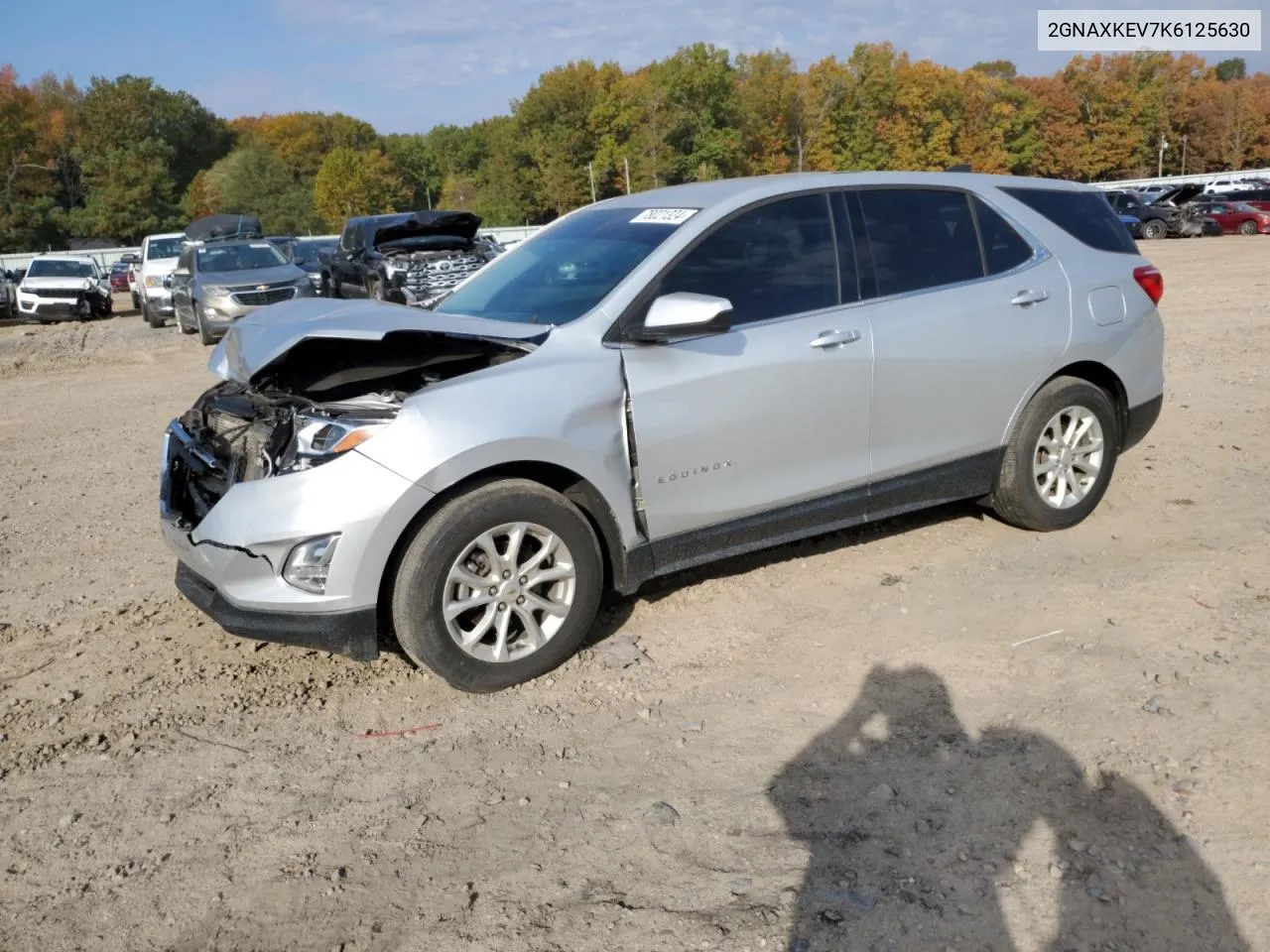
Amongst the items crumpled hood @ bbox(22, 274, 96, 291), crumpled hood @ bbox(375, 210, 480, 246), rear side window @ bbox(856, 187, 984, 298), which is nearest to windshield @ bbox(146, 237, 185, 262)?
crumpled hood @ bbox(22, 274, 96, 291)

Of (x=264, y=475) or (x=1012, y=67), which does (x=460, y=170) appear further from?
(x=264, y=475)

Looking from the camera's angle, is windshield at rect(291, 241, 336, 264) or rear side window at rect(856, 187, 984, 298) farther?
windshield at rect(291, 241, 336, 264)

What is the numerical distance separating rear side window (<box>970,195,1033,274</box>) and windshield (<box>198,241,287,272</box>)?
14.1 meters

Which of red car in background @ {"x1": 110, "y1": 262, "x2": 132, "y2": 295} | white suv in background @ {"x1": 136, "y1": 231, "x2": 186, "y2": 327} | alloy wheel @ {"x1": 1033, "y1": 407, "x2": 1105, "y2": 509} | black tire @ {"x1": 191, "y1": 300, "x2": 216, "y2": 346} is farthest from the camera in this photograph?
red car in background @ {"x1": 110, "y1": 262, "x2": 132, "y2": 295}

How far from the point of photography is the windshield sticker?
4.59 meters

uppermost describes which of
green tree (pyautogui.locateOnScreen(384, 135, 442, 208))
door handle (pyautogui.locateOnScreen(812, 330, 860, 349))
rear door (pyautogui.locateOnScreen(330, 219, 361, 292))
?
green tree (pyautogui.locateOnScreen(384, 135, 442, 208))

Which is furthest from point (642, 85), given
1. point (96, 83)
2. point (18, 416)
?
point (18, 416)

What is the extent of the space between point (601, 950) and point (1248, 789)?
1.98 metres

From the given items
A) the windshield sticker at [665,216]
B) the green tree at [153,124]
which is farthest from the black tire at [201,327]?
the green tree at [153,124]

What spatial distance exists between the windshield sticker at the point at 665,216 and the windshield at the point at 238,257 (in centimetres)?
1363

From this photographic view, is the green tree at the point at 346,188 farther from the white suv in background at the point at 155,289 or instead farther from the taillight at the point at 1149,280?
the taillight at the point at 1149,280

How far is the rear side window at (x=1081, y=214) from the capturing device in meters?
5.49

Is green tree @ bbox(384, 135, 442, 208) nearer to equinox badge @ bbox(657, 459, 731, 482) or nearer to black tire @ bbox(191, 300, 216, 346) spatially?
black tire @ bbox(191, 300, 216, 346)

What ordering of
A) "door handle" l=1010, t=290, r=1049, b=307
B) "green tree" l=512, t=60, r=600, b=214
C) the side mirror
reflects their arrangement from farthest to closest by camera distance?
"green tree" l=512, t=60, r=600, b=214 < "door handle" l=1010, t=290, r=1049, b=307 < the side mirror
